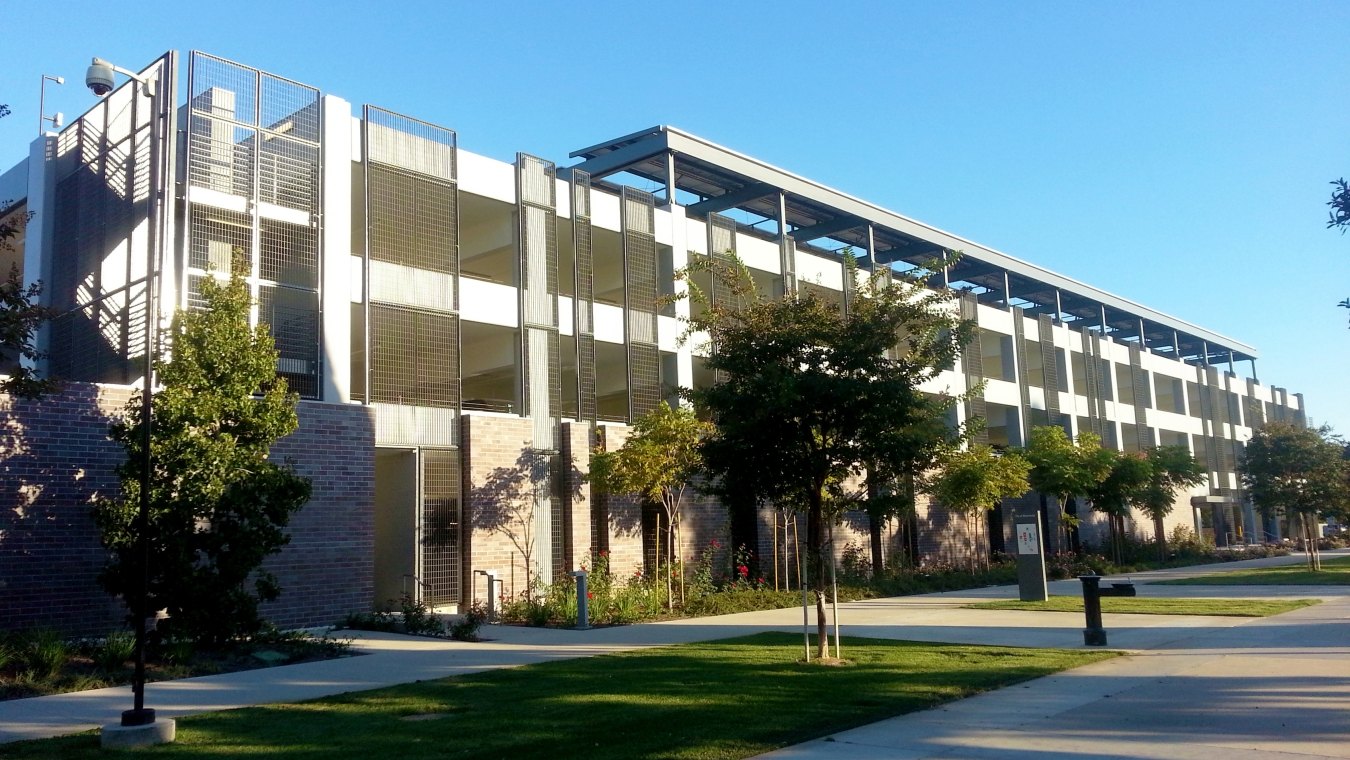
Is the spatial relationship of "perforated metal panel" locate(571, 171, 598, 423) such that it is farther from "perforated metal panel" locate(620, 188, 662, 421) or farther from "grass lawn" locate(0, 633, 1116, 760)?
"grass lawn" locate(0, 633, 1116, 760)

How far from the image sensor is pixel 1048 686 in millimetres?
11055

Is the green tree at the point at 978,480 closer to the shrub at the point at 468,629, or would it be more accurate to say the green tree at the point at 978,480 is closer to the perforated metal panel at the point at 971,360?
the perforated metal panel at the point at 971,360

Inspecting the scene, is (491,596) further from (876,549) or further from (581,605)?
(876,549)

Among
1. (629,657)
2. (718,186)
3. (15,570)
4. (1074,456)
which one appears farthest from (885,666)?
(1074,456)

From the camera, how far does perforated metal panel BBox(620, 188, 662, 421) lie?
26328mm

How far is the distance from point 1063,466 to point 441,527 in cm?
2140

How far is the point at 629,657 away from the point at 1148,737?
23.4ft

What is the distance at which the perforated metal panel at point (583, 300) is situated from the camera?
980 inches

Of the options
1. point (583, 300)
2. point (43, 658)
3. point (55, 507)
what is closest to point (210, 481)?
point (43, 658)

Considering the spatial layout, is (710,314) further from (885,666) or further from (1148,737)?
(1148,737)

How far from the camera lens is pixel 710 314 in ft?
44.7

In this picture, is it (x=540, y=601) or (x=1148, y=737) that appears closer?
(x=1148, y=737)

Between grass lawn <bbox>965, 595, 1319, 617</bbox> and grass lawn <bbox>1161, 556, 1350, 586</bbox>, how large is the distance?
6.35 meters

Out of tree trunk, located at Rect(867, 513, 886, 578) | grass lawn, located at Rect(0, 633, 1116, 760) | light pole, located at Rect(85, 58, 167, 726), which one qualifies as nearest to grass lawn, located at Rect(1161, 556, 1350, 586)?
tree trunk, located at Rect(867, 513, 886, 578)
